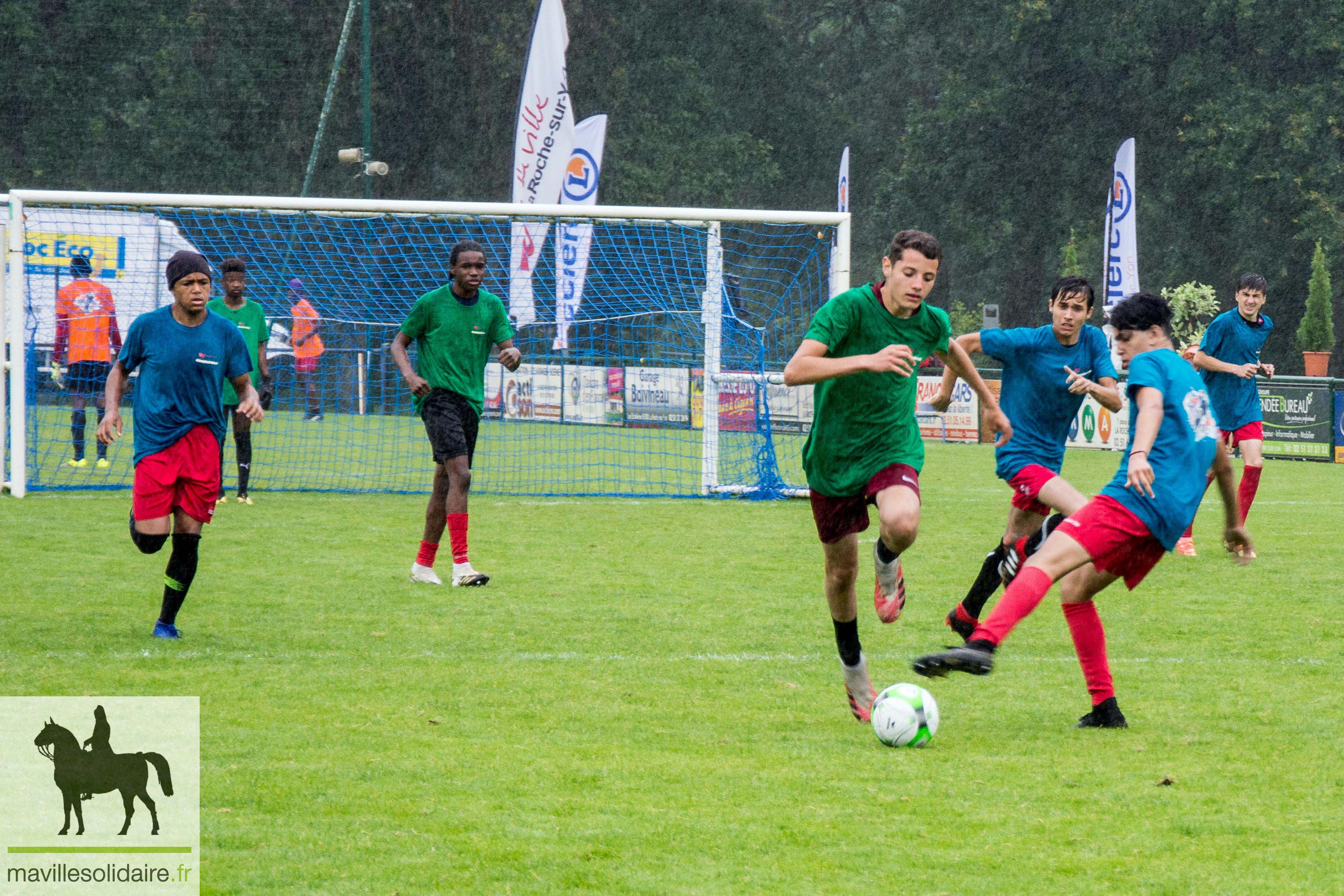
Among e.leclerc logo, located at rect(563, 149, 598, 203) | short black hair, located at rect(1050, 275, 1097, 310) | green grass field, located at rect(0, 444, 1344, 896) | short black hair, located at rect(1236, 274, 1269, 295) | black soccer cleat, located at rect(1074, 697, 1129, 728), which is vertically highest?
e.leclerc logo, located at rect(563, 149, 598, 203)

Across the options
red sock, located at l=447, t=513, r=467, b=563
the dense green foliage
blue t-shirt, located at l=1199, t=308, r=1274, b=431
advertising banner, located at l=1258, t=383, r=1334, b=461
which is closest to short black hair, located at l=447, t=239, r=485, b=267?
red sock, located at l=447, t=513, r=467, b=563

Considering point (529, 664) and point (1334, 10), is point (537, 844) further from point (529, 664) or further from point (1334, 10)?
point (1334, 10)

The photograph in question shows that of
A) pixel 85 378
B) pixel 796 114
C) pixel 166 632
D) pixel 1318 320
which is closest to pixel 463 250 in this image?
pixel 166 632

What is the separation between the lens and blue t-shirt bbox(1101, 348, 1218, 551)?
5.40m

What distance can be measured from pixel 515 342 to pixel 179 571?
12717mm

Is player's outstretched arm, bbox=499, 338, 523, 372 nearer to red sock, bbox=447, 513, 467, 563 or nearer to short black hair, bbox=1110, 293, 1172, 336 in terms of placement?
red sock, bbox=447, 513, 467, 563

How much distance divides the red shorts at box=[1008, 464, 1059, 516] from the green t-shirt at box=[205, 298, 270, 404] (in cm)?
733

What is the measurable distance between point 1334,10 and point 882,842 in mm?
43589

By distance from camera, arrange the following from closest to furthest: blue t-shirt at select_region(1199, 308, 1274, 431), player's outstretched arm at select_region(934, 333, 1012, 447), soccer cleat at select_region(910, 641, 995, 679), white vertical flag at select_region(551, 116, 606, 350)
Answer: soccer cleat at select_region(910, 641, 995, 679) < player's outstretched arm at select_region(934, 333, 1012, 447) < blue t-shirt at select_region(1199, 308, 1274, 431) < white vertical flag at select_region(551, 116, 606, 350)

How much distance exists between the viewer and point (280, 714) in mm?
5805

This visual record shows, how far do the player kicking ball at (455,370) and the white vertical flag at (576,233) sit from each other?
28.2ft

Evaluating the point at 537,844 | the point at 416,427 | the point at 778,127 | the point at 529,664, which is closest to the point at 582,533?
the point at 529,664

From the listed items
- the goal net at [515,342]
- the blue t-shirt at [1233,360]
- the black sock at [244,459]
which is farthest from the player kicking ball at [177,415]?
the blue t-shirt at [1233,360]

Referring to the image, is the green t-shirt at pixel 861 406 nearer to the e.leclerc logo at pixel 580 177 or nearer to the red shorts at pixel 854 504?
the red shorts at pixel 854 504
